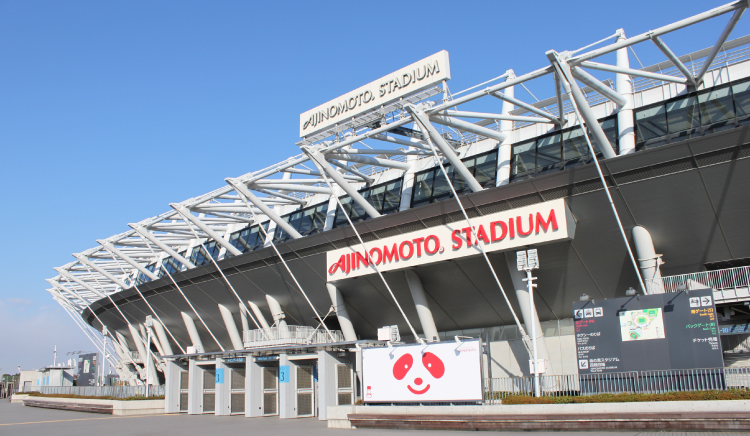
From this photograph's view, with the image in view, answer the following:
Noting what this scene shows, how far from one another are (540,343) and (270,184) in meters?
21.0

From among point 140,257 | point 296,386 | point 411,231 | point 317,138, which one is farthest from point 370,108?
point 140,257

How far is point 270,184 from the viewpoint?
4109cm

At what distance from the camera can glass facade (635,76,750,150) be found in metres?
27.5

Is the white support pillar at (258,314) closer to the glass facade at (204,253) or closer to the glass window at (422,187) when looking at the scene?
the glass facade at (204,253)

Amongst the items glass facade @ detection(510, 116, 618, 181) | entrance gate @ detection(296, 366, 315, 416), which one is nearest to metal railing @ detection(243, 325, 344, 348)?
entrance gate @ detection(296, 366, 315, 416)

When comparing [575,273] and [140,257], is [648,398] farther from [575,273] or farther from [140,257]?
[140,257]

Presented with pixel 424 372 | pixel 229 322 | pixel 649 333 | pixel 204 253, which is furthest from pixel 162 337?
pixel 649 333

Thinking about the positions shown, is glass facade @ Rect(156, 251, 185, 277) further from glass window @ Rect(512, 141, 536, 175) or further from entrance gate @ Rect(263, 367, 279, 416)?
glass window @ Rect(512, 141, 536, 175)

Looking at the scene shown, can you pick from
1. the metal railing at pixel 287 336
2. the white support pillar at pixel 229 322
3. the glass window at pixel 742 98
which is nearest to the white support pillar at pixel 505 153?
the glass window at pixel 742 98

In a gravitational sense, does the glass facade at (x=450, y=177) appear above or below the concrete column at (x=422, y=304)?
above

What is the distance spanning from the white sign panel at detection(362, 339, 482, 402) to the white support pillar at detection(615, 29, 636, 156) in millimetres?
13034

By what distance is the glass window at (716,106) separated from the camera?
2777 centimetres

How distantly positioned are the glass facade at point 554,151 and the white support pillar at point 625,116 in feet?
2.00

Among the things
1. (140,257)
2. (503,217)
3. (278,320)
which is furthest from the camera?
(140,257)
